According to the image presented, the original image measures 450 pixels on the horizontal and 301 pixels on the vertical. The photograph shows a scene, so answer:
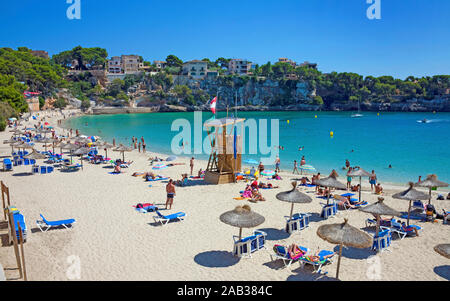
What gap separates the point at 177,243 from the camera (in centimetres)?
884

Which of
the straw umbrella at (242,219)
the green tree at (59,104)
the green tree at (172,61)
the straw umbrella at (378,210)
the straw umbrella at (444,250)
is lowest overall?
the straw umbrella at (444,250)

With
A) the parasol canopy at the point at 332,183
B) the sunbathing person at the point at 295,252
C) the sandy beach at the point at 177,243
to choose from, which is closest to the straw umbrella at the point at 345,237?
the sandy beach at the point at 177,243

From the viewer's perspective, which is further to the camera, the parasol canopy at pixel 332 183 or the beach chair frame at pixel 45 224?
the parasol canopy at pixel 332 183

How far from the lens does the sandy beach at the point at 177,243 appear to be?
724cm

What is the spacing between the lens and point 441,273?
746cm

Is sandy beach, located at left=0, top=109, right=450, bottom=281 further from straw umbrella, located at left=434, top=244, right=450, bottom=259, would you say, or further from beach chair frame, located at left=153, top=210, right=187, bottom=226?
straw umbrella, located at left=434, top=244, right=450, bottom=259

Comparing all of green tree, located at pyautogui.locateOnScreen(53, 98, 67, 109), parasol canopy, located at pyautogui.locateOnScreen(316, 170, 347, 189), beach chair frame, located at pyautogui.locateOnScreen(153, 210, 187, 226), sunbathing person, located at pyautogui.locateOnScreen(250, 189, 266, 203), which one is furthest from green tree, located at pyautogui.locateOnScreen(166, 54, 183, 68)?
beach chair frame, located at pyautogui.locateOnScreen(153, 210, 187, 226)

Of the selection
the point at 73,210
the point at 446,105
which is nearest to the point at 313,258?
the point at 73,210

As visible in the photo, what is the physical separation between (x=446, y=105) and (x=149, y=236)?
13365 cm

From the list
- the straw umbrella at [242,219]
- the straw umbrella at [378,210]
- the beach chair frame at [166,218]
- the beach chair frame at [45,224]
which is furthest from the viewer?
the beach chair frame at [166,218]

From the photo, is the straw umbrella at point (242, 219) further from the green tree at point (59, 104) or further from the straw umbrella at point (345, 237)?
the green tree at point (59, 104)

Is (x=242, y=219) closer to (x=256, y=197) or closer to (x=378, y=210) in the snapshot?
(x=378, y=210)
